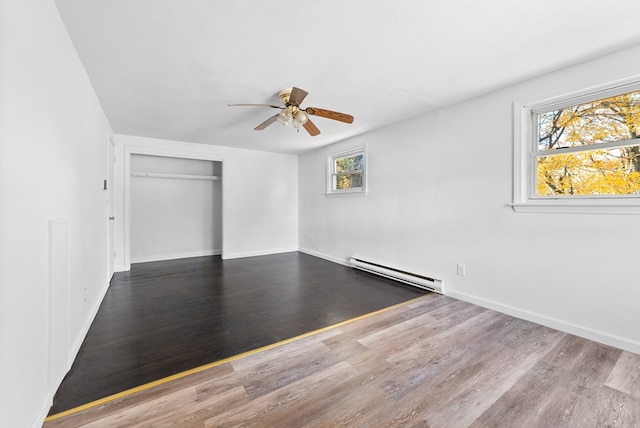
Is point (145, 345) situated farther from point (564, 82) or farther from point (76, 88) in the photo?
point (564, 82)

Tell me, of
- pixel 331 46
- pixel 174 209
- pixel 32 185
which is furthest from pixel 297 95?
pixel 174 209

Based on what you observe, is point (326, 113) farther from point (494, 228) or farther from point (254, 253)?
point (254, 253)

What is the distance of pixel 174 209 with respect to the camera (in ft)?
17.8

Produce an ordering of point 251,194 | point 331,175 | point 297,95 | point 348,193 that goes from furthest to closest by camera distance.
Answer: point 251,194 < point 331,175 < point 348,193 < point 297,95

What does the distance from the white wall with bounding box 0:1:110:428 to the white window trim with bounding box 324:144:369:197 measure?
140 inches

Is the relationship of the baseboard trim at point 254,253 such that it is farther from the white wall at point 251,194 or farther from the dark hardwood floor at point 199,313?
the dark hardwood floor at point 199,313

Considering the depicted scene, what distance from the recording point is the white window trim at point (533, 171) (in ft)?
6.74

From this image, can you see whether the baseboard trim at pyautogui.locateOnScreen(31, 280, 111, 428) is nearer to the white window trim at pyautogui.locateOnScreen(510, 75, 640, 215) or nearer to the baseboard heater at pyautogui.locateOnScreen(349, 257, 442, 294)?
the baseboard heater at pyautogui.locateOnScreen(349, 257, 442, 294)

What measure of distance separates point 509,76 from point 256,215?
187 inches

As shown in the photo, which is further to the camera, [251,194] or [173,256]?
[251,194]

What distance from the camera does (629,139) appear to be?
6.77 ft

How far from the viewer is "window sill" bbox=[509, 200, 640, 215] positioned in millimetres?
2010

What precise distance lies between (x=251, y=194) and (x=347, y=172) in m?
2.18

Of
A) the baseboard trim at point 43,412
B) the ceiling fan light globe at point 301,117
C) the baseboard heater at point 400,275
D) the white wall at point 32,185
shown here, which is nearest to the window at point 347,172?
the baseboard heater at point 400,275
